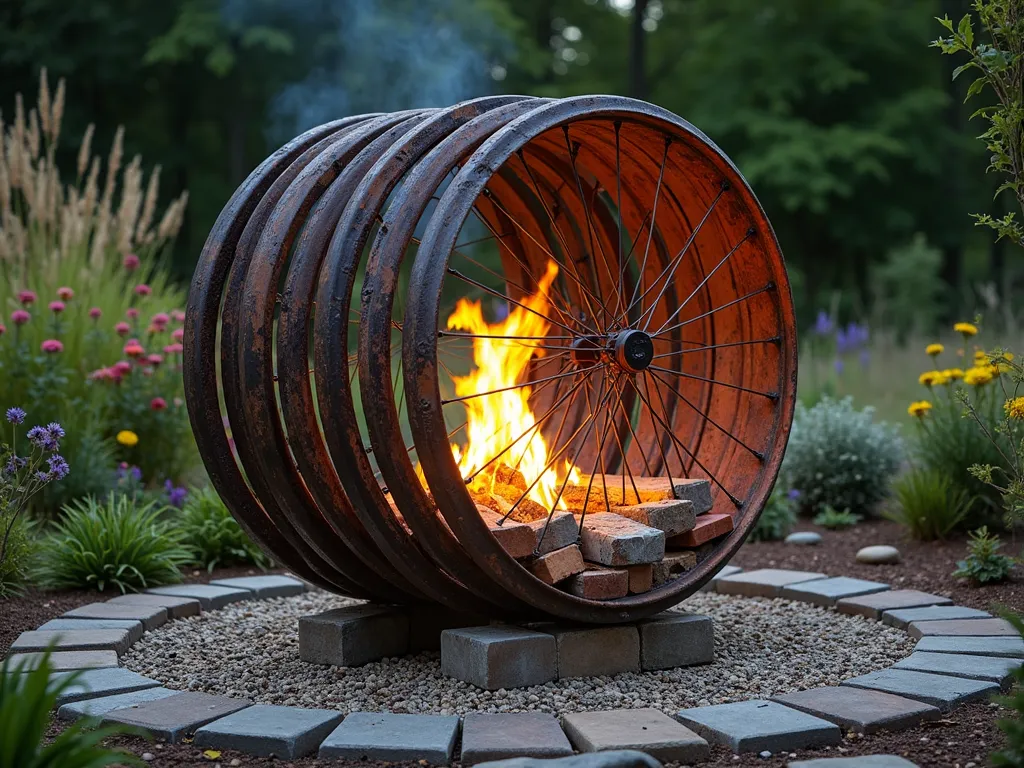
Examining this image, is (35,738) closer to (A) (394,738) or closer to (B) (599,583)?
(A) (394,738)

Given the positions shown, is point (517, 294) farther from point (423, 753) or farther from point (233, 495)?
point (423, 753)

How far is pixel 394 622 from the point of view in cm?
395

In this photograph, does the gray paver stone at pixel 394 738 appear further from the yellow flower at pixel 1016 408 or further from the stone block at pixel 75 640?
the yellow flower at pixel 1016 408

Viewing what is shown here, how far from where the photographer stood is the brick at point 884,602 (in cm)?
455

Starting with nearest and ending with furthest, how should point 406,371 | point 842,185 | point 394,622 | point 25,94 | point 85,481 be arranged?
point 406,371, point 394,622, point 85,481, point 842,185, point 25,94

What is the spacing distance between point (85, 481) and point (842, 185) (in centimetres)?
1316

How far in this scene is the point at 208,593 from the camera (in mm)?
4930

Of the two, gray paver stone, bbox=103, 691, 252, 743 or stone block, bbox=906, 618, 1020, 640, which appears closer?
gray paver stone, bbox=103, 691, 252, 743

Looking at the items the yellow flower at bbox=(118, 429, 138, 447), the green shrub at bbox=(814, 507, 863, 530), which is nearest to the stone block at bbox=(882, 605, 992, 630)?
the green shrub at bbox=(814, 507, 863, 530)

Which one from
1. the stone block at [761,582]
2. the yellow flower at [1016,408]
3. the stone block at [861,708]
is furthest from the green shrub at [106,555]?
the yellow flower at [1016,408]

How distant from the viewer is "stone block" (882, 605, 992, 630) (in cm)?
435

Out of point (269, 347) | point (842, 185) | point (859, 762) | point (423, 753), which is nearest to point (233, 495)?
point (269, 347)

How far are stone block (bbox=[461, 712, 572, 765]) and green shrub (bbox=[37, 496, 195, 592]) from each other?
2.49m

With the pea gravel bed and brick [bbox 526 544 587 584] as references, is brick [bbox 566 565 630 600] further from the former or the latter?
the pea gravel bed
